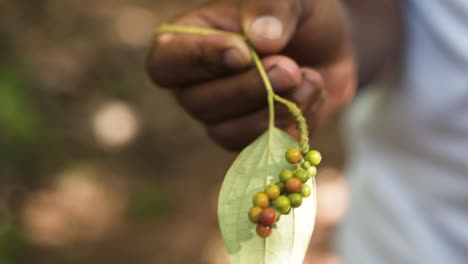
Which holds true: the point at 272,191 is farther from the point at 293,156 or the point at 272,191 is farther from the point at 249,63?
the point at 249,63

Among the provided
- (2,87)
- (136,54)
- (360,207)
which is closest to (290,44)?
(360,207)

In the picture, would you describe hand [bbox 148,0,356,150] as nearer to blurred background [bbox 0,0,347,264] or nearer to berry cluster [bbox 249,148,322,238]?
berry cluster [bbox 249,148,322,238]

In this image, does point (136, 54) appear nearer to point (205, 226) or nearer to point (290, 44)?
point (205, 226)

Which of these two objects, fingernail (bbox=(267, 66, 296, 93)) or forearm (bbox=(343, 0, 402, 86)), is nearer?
fingernail (bbox=(267, 66, 296, 93))

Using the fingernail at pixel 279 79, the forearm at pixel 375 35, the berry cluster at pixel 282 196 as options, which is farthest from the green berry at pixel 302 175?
the forearm at pixel 375 35

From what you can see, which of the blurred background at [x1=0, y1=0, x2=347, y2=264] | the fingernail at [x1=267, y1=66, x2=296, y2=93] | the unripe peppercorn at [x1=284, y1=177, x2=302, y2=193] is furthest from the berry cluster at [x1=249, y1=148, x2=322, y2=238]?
the blurred background at [x1=0, y1=0, x2=347, y2=264]

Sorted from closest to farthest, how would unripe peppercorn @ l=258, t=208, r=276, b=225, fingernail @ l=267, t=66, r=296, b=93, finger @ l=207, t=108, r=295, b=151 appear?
unripe peppercorn @ l=258, t=208, r=276, b=225 → fingernail @ l=267, t=66, r=296, b=93 → finger @ l=207, t=108, r=295, b=151

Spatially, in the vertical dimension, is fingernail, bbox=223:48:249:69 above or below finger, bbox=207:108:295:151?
above

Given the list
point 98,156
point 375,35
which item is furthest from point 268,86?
point 98,156
